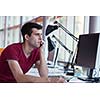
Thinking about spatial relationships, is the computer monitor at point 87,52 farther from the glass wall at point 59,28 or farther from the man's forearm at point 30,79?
the man's forearm at point 30,79

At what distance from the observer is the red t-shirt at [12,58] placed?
6.88 feet

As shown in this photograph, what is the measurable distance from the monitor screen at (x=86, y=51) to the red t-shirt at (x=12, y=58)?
0.43 metres

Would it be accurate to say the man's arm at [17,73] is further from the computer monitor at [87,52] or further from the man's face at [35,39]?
the computer monitor at [87,52]

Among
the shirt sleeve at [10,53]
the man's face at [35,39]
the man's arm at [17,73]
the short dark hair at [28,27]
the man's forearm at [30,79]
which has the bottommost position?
the man's forearm at [30,79]

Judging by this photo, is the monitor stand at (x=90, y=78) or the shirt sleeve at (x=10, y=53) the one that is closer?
the shirt sleeve at (x=10, y=53)

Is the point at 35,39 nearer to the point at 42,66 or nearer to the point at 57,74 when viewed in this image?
the point at 42,66

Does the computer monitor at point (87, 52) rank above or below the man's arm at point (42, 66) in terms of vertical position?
above

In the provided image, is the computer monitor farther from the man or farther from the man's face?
the man's face

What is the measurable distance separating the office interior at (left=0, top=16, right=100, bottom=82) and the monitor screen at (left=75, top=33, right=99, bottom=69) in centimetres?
3

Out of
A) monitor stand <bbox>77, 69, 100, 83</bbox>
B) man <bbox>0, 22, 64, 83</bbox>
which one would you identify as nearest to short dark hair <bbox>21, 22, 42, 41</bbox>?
man <bbox>0, 22, 64, 83</bbox>

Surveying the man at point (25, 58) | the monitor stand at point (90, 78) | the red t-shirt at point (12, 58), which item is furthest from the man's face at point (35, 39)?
the monitor stand at point (90, 78)
